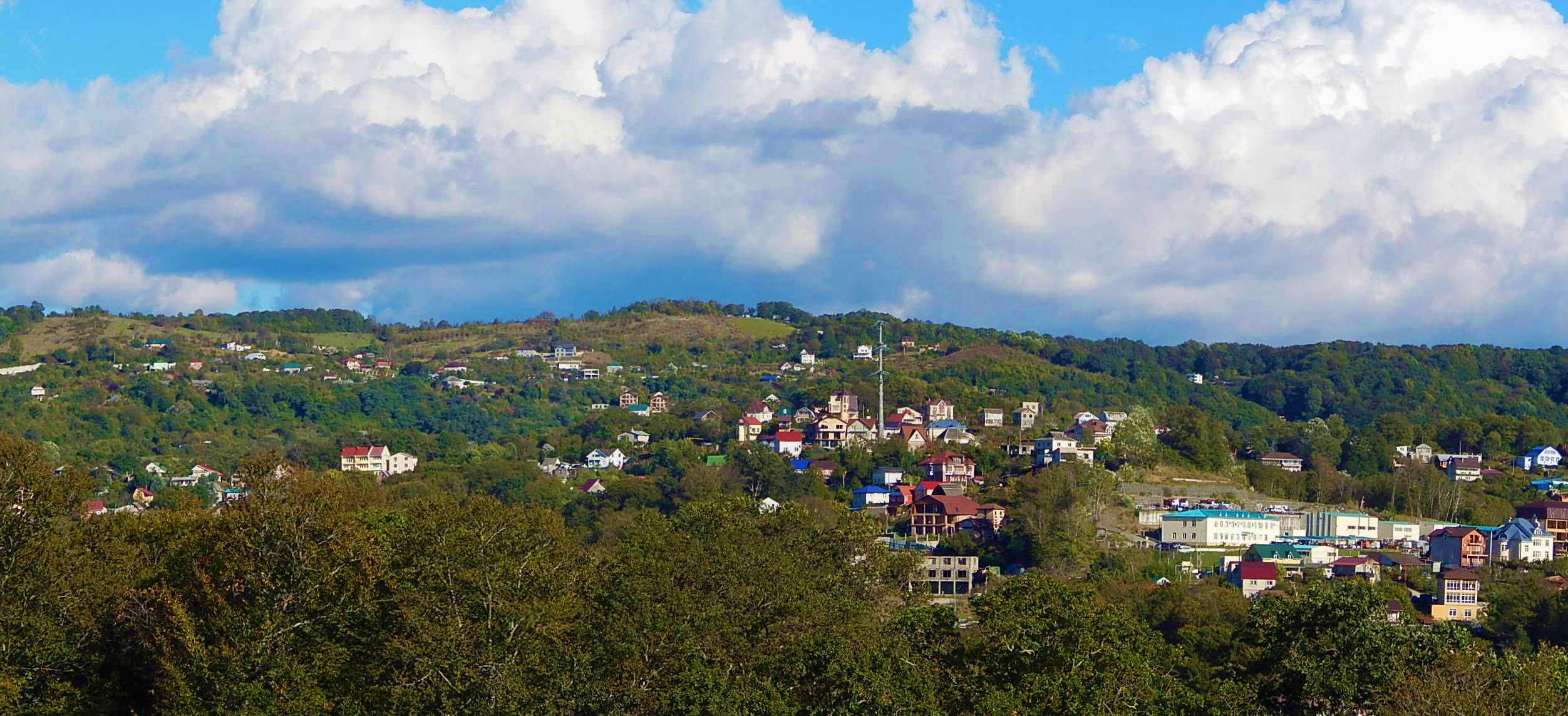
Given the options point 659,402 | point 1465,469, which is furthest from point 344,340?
point 1465,469

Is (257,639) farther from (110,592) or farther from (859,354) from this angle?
(859,354)

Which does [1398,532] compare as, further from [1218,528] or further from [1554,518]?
[1218,528]

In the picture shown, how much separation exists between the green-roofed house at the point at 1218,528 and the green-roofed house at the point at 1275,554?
331 cm

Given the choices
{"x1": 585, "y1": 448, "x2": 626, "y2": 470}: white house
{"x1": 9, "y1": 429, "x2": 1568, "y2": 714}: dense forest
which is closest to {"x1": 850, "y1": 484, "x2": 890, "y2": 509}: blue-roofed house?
{"x1": 585, "y1": 448, "x2": 626, "y2": 470}: white house

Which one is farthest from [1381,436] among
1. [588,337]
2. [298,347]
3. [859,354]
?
[298,347]

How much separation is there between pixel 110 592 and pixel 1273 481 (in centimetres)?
7892

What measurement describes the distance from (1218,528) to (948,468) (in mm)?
17582

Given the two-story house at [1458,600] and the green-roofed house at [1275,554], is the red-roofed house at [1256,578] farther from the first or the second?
the two-story house at [1458,600]

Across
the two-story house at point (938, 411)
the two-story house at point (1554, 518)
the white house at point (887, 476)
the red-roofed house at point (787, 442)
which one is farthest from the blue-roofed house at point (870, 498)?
the two-story house at point (1554, 518)

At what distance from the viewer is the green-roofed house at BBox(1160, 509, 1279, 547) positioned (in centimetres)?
7769

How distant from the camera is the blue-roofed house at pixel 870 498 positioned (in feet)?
289

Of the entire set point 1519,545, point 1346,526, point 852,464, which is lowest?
point 1519,545

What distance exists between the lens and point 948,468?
91312 millimetres

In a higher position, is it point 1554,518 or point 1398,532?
point 1554,518
